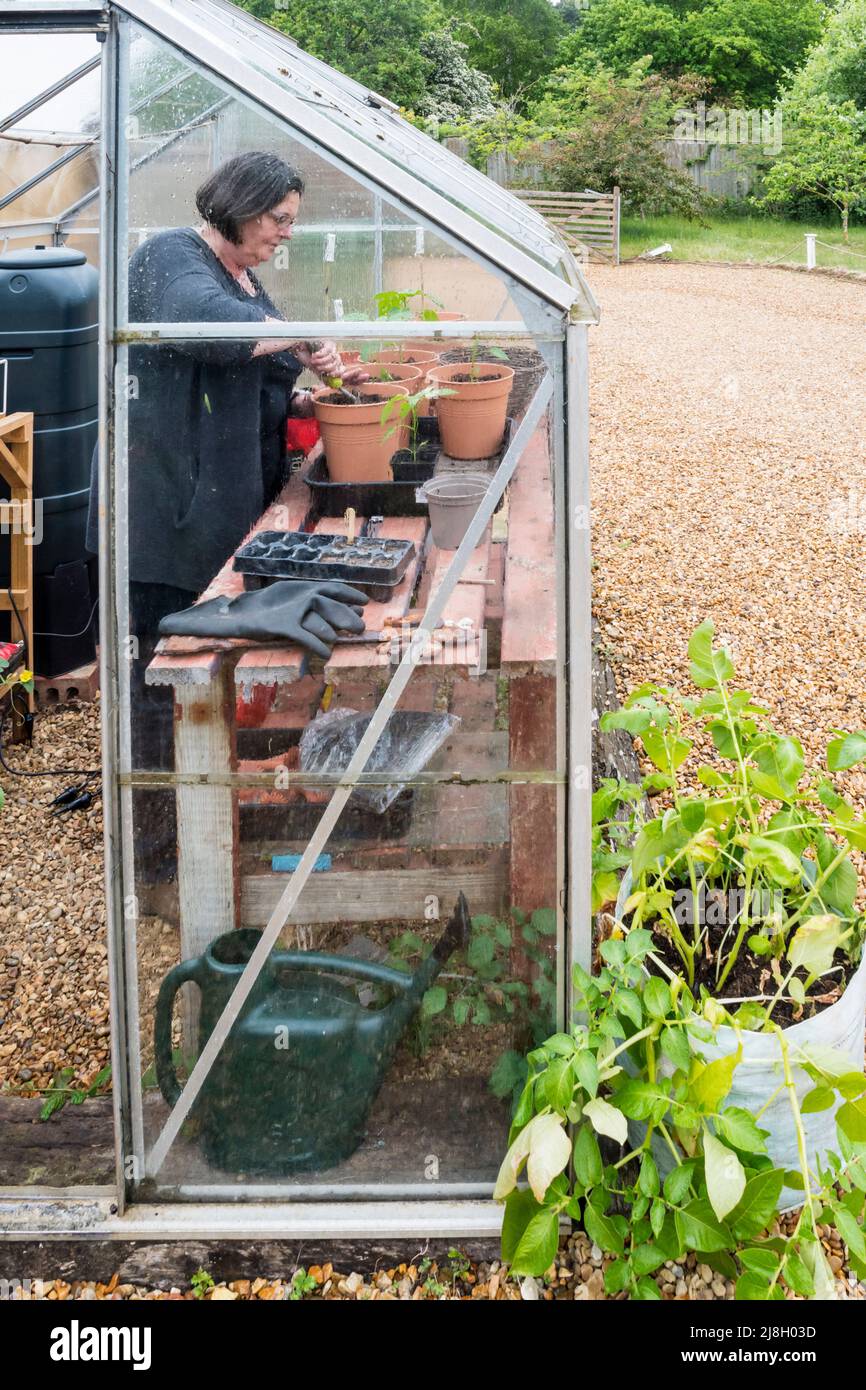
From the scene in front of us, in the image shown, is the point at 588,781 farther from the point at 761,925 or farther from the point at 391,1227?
the point at 391,1227

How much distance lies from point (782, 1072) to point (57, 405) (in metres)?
3.96

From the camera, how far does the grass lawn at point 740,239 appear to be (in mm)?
18766

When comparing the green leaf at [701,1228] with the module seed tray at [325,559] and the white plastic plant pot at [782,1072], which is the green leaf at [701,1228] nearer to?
the white plastic plant pot at [782,1072]

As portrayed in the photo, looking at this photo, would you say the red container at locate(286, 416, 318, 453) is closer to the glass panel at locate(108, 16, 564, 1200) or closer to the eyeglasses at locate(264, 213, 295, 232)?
the glass panel at locate(108, 16, 564, 1200)

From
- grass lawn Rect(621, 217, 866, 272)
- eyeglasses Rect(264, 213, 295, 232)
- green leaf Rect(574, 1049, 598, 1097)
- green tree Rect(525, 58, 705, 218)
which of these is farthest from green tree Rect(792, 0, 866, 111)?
green leaf Rect(574, 1049, 598, 1097)

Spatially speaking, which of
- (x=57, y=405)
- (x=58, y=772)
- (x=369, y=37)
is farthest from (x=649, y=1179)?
(x=369, y=37)

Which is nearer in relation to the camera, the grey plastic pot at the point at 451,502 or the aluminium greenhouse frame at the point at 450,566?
the aluminium greenhouse frame at the point at 450,566

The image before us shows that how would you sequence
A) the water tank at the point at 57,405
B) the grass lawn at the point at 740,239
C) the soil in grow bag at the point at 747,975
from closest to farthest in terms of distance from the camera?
the soil in grow bag at the point at 747,975
the water tank at the point at 57,405
the grass lawn at the point at 740,239

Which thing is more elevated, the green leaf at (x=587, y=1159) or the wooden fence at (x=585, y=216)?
the wooden fence at (x=585, y=216)

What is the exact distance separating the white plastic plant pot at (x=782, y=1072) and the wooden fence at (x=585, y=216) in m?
18.1

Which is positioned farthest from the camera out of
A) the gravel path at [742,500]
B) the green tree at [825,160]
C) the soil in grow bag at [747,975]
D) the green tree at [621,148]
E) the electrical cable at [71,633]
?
the green tree at [621,148]

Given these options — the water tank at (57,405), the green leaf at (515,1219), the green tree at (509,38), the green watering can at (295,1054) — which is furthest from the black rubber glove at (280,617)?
the green tree at (509,38)
